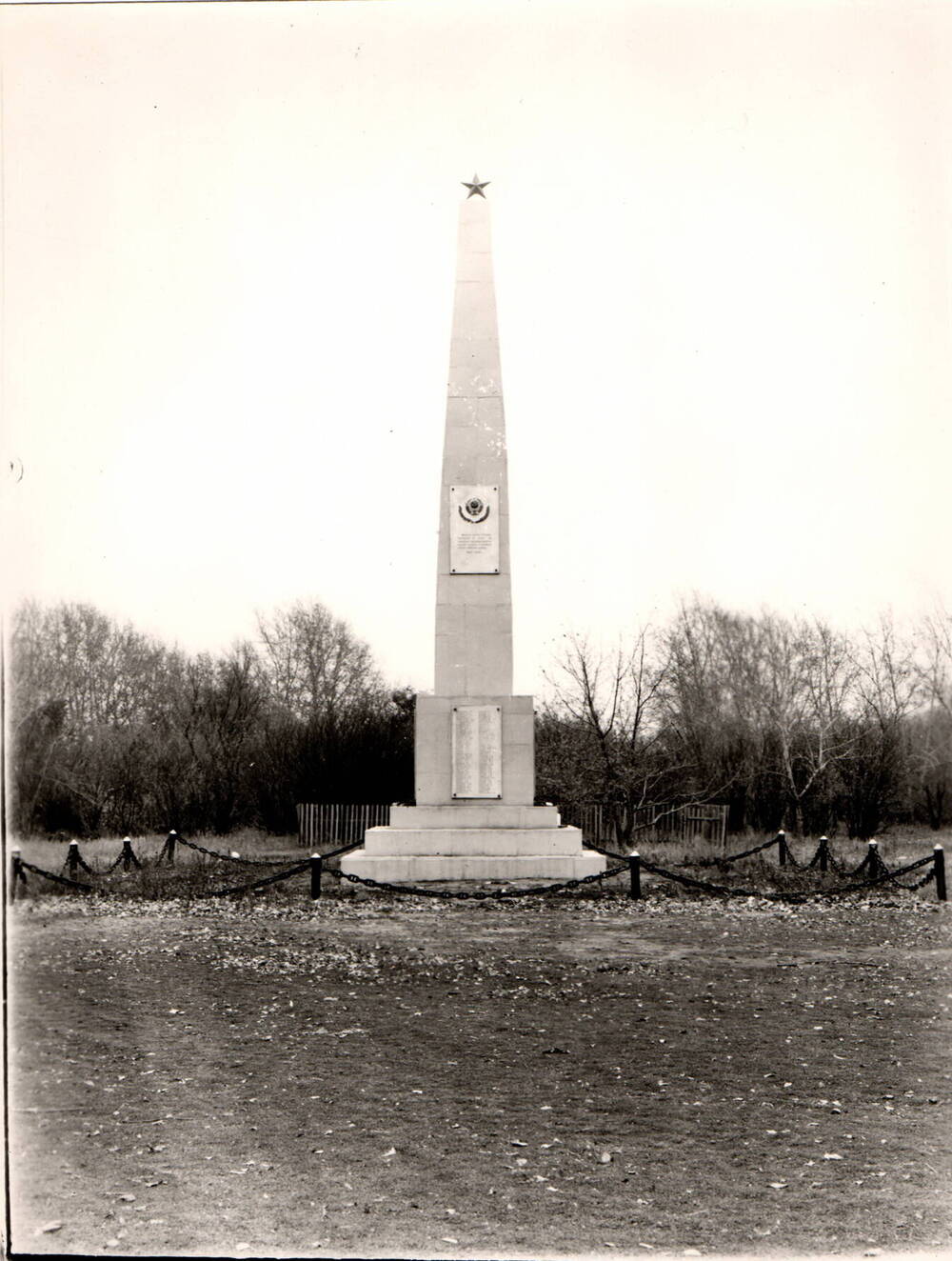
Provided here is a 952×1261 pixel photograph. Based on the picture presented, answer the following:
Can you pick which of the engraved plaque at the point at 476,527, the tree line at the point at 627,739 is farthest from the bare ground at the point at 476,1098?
the tree line at the point at 627,739

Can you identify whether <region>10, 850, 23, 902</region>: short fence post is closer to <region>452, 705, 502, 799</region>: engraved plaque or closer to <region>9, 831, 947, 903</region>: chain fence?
<region>9, 831, 947, 903</region>: chain fence

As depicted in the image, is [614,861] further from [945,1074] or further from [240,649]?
[240,649]

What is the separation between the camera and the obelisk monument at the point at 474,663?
12.8 m

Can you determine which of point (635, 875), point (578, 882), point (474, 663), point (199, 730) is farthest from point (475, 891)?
point (199, 730)

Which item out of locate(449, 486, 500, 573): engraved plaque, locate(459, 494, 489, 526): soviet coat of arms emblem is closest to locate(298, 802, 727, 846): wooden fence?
locate(449, 486, 500, 573): engraved plaque

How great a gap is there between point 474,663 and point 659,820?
10.4 meters

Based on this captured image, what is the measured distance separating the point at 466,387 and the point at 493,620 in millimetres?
3157

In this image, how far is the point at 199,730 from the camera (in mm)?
26750

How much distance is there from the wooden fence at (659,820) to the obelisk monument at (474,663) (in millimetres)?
9269

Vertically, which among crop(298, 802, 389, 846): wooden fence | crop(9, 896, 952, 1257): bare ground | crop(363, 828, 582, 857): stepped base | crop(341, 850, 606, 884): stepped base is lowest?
crop(298, 802, 389, 846): wooden fence

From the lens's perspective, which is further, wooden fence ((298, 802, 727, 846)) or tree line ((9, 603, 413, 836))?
wooden fence ((298, 802, 727, 846))

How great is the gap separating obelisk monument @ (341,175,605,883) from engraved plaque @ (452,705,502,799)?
12mm

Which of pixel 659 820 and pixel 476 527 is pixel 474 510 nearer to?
pixel 476 527

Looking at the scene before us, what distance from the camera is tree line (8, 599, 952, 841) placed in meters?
22.2
